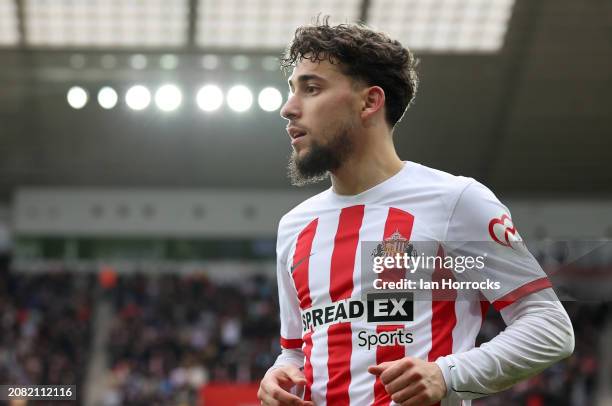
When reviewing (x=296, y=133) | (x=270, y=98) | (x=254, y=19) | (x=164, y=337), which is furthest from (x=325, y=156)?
(x=270, y=98)

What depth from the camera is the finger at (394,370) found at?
84.0 inches

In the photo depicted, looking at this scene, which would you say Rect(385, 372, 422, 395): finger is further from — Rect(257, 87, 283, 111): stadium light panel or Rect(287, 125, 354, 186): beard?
Rect(257, 87, 283, 111): stadium light panel

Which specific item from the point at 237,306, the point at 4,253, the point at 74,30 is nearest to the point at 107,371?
the point at 237,306

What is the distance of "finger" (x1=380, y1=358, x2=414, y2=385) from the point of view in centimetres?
213

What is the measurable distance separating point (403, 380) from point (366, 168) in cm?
Result: 66

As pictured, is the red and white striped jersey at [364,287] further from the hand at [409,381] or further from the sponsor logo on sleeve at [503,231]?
the hand at [409,381]

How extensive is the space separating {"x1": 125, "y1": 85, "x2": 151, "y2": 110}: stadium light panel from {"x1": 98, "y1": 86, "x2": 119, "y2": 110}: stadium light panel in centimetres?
Answer: 36

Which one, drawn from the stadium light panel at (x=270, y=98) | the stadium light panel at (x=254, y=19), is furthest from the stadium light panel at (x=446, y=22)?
the stadium light panel at (x=270, y=98)

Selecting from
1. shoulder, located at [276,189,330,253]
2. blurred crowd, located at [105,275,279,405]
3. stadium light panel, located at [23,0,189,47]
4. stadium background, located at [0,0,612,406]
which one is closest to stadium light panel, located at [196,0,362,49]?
stadium background, located at [0,0,612,406]

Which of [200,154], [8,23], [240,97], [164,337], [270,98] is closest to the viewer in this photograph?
[164,337]

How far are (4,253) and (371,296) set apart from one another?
Result: 31.1 metres

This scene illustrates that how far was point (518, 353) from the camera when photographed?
2.25 metres

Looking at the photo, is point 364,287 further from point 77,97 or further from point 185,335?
point 77,97

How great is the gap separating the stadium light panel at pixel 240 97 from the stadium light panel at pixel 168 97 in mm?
1220
